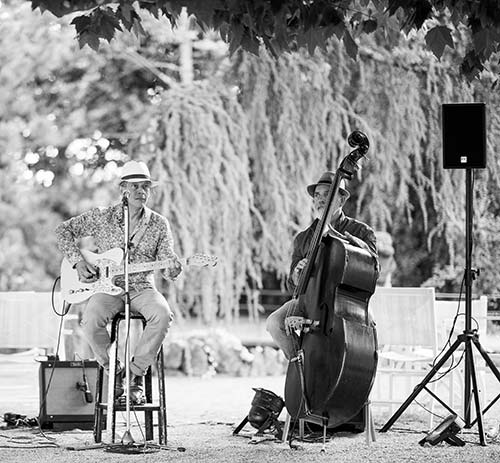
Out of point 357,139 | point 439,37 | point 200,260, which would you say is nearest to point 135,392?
point 200,260

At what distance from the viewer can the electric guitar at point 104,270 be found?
6289mm

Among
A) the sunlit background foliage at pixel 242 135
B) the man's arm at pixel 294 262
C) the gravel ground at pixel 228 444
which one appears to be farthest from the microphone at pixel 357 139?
the sunlit background foliage at pixel 242 135

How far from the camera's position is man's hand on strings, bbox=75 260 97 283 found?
253 inches

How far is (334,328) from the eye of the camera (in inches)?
224

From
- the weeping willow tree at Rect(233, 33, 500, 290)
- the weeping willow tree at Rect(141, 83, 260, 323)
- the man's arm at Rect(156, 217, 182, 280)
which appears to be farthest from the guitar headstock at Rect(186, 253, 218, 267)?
the weeping willow tree at Rect(233, 33, 500, 290)

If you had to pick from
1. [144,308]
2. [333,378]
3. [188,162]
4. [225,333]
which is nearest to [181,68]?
[188,162]

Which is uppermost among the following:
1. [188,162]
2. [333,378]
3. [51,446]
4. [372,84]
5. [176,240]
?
[372,84]

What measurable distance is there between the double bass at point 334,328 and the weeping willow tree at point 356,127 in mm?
4819

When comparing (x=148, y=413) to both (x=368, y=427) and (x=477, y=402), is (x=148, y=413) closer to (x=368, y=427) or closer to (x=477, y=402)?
(x=368, y=427)

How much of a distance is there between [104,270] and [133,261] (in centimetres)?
19

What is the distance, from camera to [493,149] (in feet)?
35.9

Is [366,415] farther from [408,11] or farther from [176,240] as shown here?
[176,240]

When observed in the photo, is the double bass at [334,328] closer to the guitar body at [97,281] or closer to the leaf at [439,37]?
the leaf at [439,37]

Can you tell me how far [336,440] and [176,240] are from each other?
454cm
